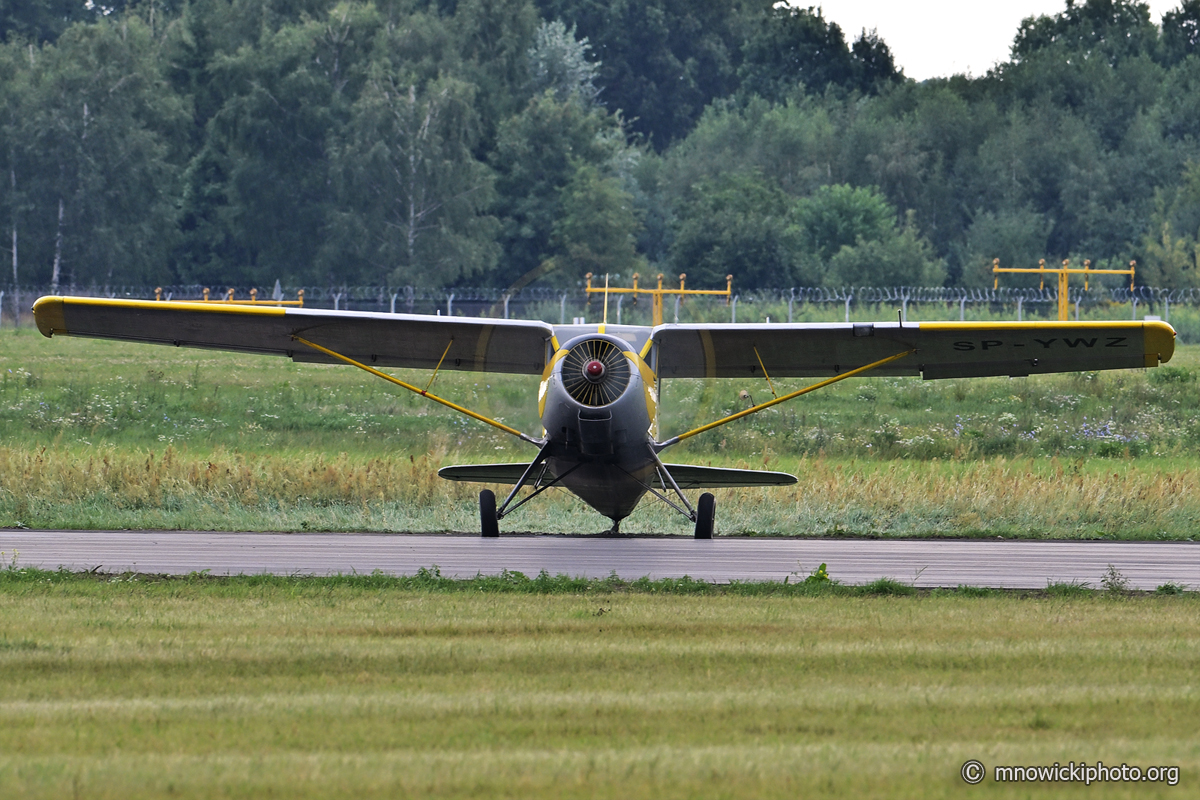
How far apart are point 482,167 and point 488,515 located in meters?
55.5

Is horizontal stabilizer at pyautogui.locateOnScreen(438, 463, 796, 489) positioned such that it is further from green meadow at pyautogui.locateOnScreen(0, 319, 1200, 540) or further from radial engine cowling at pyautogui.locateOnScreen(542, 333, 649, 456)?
radial engine cowling at pyautogui.locateOnScreen(542, 333, 649, 456)

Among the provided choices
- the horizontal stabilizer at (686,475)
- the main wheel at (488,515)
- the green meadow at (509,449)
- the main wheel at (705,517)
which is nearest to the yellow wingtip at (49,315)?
the green meadow at (509,449)

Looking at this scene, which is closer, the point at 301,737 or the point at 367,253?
the point at 301,737

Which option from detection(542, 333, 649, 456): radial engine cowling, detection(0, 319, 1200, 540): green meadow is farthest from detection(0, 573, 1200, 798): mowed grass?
detection(0, 319, 1200, 540): green meadow

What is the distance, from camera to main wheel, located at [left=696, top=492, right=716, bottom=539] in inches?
676

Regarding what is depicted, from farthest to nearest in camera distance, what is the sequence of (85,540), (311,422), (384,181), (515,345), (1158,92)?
(1158,92) → (384,181) → (311,422) → (515,345) → (85,540)

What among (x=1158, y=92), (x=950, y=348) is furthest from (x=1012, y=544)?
(x=1158, y=92)

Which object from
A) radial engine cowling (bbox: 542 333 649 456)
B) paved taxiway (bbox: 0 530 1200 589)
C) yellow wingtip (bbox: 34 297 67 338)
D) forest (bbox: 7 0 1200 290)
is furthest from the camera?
forest (bbox: 7 0 1200 290)

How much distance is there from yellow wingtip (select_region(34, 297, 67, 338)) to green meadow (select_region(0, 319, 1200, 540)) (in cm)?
225

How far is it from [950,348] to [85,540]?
9.99 metres

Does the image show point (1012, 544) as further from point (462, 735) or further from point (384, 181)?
point (384, 181)

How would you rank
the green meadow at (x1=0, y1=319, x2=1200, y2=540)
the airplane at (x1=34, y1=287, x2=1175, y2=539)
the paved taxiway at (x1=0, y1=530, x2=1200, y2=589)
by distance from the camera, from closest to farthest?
the paved taxiway at (x1=0, y1=530, x2=1200, y2=589), the airplane at (x1=34, y1=287, x2=1175, y2=539), the green meadow at (x1=0, y1=319, x2=1200, y2=540)

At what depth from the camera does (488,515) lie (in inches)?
673

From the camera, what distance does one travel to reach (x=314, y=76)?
69.4 meters
